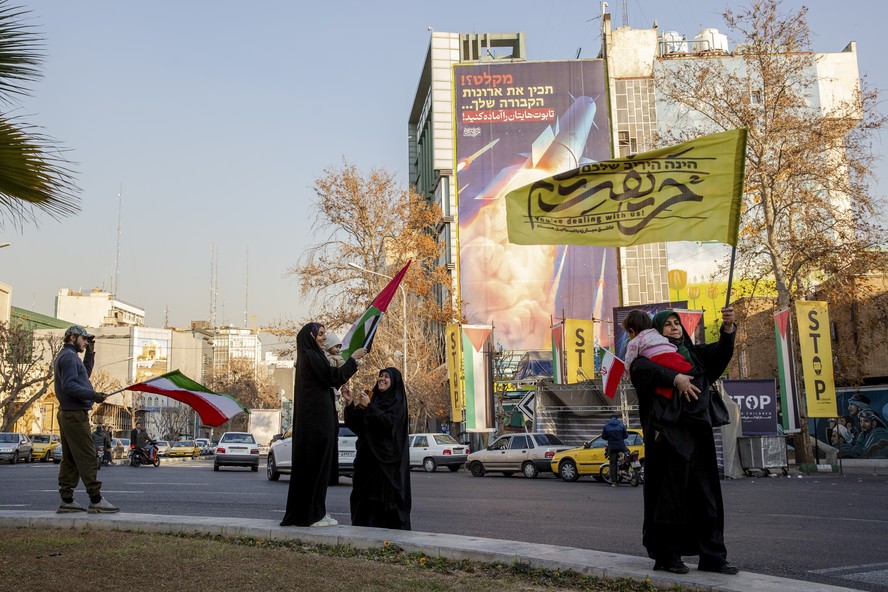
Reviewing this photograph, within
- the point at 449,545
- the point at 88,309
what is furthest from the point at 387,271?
the point at 88,309

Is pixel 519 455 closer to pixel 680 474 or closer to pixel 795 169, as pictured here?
pixel 795 169

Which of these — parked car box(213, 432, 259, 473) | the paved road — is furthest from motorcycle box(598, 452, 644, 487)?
parked car box(213, 432, 259, 473)

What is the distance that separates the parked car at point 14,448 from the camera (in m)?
39.0

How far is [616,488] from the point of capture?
68.0 ft

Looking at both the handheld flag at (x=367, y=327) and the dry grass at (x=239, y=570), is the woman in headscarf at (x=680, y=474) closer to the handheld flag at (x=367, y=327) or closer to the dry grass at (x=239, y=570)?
the dry grass at (x=239, y=570)

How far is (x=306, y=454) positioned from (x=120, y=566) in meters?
2.43

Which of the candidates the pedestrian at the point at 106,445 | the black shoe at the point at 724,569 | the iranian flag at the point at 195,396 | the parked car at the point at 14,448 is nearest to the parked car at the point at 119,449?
the parked car at the point at 14,448

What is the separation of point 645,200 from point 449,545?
3.34 meters

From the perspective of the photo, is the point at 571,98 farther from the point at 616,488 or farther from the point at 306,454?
the point at 306,454

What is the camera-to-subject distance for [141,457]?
35688 millimetres

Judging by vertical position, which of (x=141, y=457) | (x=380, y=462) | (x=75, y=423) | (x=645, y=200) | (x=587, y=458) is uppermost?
(x=645, y=200)

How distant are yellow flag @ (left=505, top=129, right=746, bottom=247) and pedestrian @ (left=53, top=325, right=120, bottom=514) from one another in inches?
171

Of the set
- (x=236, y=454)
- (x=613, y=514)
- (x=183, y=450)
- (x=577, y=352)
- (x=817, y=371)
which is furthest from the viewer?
(x=183, y=450)

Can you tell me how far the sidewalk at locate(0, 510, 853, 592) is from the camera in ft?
18.2
